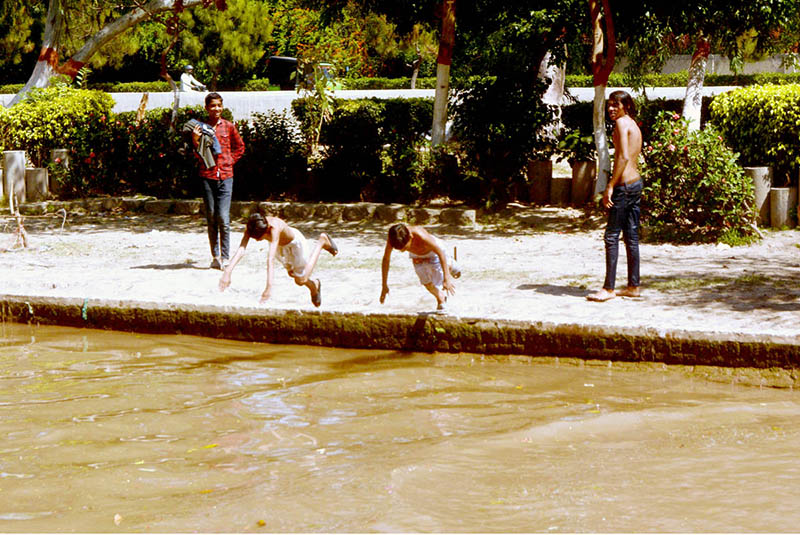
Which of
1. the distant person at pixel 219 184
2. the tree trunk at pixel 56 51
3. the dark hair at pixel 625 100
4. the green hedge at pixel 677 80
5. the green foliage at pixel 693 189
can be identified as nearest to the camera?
the dark hair at pixel 625 100

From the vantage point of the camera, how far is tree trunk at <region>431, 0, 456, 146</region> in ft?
47.9

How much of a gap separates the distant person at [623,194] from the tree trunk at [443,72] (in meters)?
6.17

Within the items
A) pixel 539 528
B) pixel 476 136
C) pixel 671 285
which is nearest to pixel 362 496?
pixel 539 528

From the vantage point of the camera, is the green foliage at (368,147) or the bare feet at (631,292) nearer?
the bare feet at (631,292)

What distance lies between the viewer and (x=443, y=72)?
48.4 feet

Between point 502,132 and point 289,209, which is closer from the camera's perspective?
point 502,132

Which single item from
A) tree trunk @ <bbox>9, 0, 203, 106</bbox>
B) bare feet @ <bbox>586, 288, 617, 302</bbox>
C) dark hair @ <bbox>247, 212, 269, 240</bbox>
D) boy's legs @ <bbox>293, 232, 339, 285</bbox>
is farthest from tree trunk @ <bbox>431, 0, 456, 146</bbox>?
tree trunk @ <bbox>9, 0, 203, 106</bbox>

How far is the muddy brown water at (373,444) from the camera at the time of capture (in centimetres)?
502

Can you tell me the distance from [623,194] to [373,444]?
3588 mm

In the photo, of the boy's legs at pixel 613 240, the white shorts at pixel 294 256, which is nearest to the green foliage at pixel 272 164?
the white shorts at pixel 294 256

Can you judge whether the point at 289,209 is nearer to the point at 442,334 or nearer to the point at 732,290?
the point at 442,334

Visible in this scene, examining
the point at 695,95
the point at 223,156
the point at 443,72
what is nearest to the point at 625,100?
the point at 223,156

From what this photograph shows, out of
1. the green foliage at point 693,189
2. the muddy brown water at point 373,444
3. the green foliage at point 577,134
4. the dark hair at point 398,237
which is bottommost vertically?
the muddy brown water at point 373,444

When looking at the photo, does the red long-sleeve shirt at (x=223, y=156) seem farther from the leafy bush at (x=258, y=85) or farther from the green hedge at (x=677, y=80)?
the leafy bush at (x=258, y=85)
